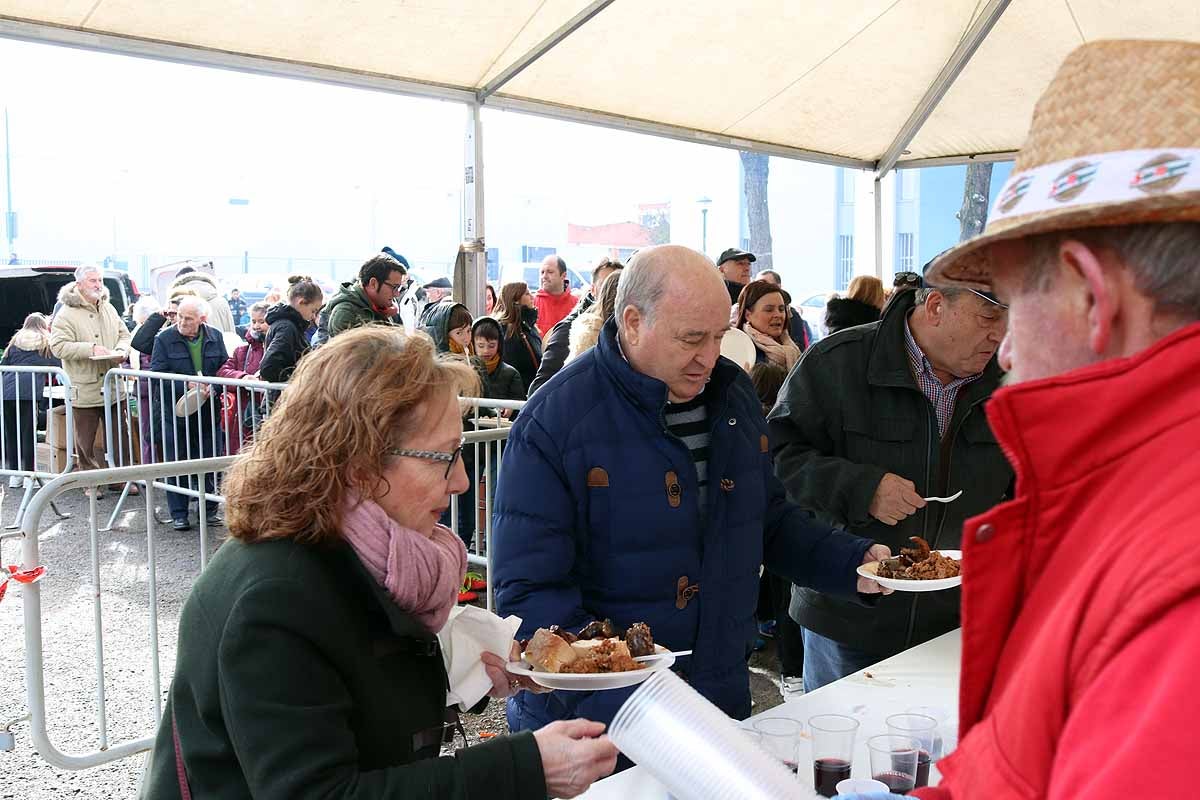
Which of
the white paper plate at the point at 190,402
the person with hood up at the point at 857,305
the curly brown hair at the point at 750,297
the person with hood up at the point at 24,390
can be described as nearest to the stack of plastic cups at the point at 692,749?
the curly brown hair at the point at 750,297

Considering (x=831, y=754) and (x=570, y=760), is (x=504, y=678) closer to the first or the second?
(x=570, y=760)

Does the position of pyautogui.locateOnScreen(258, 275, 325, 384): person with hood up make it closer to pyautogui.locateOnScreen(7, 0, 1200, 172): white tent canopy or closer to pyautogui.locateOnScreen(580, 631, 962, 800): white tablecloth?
pyautogui.locateOnScreen(7, 0, 1200, 172): white tent canopy

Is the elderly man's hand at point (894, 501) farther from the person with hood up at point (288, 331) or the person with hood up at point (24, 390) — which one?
the person with hood up at point (24, 390)

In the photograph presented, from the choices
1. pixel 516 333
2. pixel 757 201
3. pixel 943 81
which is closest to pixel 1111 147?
pixel 516 333

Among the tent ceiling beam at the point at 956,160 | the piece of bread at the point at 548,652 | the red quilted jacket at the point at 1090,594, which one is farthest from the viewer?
the tent ceiling beam at the point at 956,160

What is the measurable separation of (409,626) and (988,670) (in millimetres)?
1102

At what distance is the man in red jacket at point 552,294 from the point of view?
30.6 ft

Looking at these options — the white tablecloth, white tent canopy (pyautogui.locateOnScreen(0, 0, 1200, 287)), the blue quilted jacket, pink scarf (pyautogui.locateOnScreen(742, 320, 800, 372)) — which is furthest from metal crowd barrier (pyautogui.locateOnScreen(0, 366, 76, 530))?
the white tablecloth

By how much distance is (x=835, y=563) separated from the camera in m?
2.87

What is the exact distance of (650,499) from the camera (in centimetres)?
259

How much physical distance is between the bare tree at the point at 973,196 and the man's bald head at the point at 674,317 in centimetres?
944

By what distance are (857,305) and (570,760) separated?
18.0 ft

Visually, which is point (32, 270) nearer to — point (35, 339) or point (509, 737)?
point (35, 339)

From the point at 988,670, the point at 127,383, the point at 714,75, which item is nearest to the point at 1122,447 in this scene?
the point at 988,670
